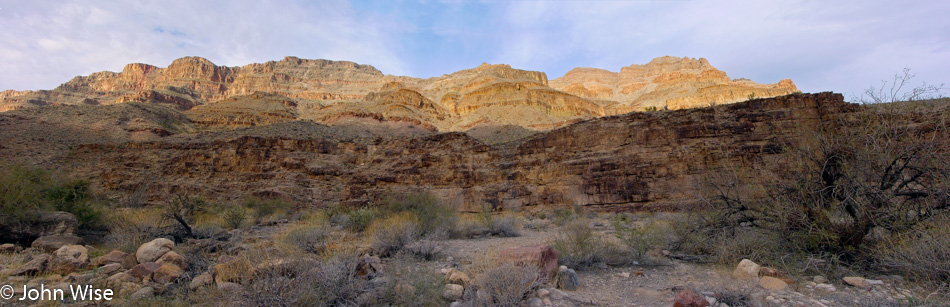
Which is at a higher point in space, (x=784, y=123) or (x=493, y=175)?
(x=784, y=123)

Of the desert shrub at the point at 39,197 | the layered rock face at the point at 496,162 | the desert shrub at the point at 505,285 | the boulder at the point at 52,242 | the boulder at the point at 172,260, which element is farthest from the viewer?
the layered rock face at the point at 496,162

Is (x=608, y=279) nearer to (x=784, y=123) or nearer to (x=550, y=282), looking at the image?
(x=550, y=282)

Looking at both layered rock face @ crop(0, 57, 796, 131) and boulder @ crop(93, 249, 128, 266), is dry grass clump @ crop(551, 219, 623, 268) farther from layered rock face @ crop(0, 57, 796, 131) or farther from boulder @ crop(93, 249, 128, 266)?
layered rock face @ crop(0, 57, 796, 131)

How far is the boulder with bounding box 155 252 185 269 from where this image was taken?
5062mm

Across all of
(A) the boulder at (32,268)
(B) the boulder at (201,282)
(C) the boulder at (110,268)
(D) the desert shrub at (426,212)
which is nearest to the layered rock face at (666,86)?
(D) the desert shrub at (426,212)

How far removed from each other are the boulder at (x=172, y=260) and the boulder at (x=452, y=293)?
12.9ft

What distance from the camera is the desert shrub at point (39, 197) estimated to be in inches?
276

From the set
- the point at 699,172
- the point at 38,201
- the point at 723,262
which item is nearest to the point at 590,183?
the point at 699,172

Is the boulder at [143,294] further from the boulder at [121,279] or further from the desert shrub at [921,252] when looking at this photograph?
the desert shrub at [921,252]

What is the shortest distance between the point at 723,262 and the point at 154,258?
28.2ft

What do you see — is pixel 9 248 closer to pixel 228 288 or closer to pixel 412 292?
pixel 228 288

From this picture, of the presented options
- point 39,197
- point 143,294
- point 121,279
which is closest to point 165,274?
point 121,279

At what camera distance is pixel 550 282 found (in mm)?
4598

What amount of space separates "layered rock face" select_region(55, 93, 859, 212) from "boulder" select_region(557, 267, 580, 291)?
14.0 meters
